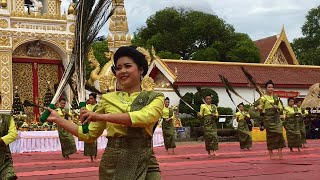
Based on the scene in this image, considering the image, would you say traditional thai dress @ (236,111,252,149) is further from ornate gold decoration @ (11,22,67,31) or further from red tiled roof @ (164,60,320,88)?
ornate gold decoration @ (11,22,67,31)

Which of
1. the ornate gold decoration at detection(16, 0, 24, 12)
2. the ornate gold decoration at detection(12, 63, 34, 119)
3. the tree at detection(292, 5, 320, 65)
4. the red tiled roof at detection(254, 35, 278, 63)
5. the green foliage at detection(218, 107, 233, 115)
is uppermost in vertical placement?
Answer: the tree at detection(292, 5, 320, 65)

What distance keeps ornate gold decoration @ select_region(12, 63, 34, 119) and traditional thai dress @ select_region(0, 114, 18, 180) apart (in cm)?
1435

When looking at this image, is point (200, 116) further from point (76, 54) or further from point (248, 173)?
point (76, 54)

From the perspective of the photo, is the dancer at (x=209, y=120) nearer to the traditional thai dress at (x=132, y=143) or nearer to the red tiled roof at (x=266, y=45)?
the traditional thai dress at (x=132, y=143)

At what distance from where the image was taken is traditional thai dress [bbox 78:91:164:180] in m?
3.80

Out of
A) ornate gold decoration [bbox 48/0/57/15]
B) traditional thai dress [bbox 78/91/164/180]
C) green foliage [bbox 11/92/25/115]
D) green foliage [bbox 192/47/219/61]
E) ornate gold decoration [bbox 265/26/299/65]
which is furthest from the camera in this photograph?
green foliage [bbox 192/47/219/61]

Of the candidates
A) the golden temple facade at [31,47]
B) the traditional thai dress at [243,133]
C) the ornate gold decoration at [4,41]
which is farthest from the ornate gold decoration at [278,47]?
the ornate gold decoration at [4,41]

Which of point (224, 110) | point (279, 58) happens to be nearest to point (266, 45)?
point (279, 58)

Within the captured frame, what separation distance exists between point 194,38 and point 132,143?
113ft

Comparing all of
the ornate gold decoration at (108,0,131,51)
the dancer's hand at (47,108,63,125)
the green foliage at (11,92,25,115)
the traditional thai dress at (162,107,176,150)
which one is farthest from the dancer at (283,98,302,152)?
the dancer's hand at (47,108,63,125)

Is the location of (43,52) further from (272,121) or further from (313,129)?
(313,129)

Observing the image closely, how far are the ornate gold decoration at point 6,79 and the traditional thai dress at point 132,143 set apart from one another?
15886mm

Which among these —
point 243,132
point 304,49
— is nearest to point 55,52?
point 243,132

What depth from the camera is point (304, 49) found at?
48906 mm
